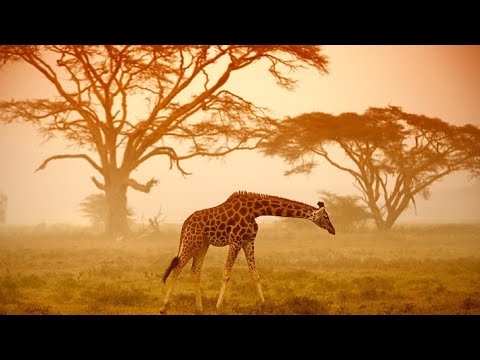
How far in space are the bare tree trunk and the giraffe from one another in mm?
4369

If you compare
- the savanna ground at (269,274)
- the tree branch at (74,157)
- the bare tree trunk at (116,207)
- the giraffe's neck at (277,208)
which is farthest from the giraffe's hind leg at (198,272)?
the tree branch at (74,157)

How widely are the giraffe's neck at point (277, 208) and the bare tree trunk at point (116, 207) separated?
15.3 ft

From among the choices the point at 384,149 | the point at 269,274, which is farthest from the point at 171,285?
the point at 384,149

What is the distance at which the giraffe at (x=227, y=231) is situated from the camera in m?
6.39

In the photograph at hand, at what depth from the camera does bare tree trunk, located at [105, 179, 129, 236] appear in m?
10.5

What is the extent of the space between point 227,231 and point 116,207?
15.5ft

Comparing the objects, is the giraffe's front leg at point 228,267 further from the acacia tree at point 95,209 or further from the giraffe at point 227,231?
the acacia tree at point 95,209

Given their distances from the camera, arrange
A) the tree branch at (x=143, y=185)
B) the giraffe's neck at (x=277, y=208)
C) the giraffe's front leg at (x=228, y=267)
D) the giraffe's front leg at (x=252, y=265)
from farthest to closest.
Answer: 1. the tree branch at (x=143, y=185)
2. the giraffe's neck at (x=277, y=208)
3. the giraffe's front leg at (x=252, y=265)
4. the giraffe's front leg at (x=228, y=267)

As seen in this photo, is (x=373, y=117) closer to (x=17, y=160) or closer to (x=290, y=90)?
(x=290, y=90)

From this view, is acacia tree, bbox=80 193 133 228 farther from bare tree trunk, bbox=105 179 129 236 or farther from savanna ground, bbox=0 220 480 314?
savanna ground, bbox=0 220 480 314

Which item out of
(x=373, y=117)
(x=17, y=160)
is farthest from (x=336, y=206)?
(x=17, y=160)

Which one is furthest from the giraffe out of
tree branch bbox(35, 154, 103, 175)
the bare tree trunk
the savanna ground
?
tree branch bbox(35, 154, 103, 175)

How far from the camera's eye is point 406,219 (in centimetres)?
1173

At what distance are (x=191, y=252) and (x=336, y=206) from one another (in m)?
6.77
